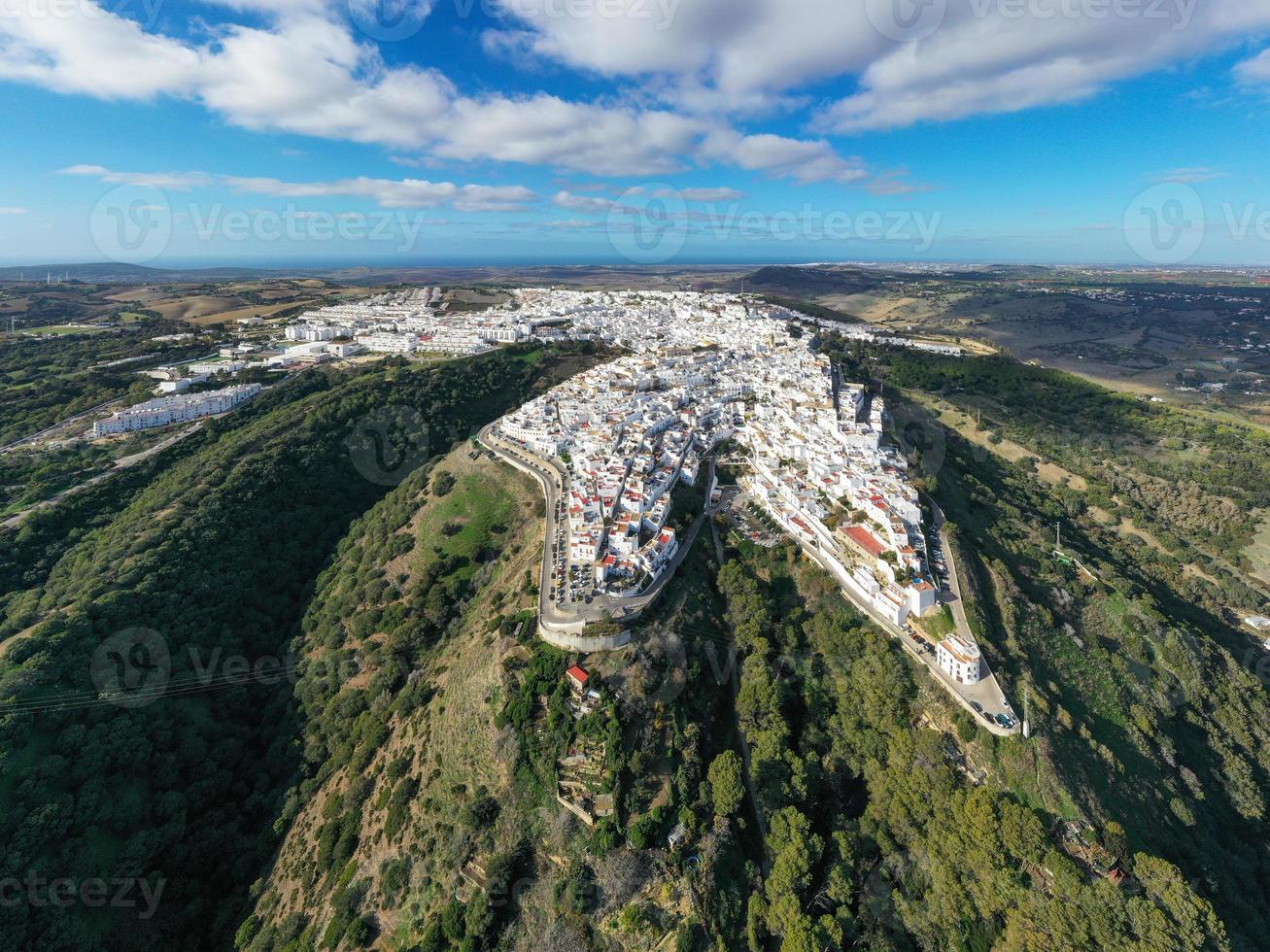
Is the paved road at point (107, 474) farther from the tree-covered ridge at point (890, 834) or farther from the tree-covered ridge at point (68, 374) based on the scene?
the tree-covered ridge at point (890, 834)

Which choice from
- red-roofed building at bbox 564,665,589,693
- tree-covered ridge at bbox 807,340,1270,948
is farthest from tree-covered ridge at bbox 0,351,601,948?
tree-covered ridge at bbox 807,340,1270,948

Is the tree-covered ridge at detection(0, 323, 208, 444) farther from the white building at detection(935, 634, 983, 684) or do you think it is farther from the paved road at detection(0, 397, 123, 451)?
the white building at detection(935, 634, 983, 684)

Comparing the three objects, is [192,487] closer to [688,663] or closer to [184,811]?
[184,811]

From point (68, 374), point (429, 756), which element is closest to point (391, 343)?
point (68, 374)

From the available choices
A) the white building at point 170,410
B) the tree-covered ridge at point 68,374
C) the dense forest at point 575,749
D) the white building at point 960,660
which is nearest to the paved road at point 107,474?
the dense forest at point 575,749

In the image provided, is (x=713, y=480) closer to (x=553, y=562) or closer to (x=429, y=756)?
(x=553, y=562)

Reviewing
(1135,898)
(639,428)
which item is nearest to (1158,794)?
(1135,898)
